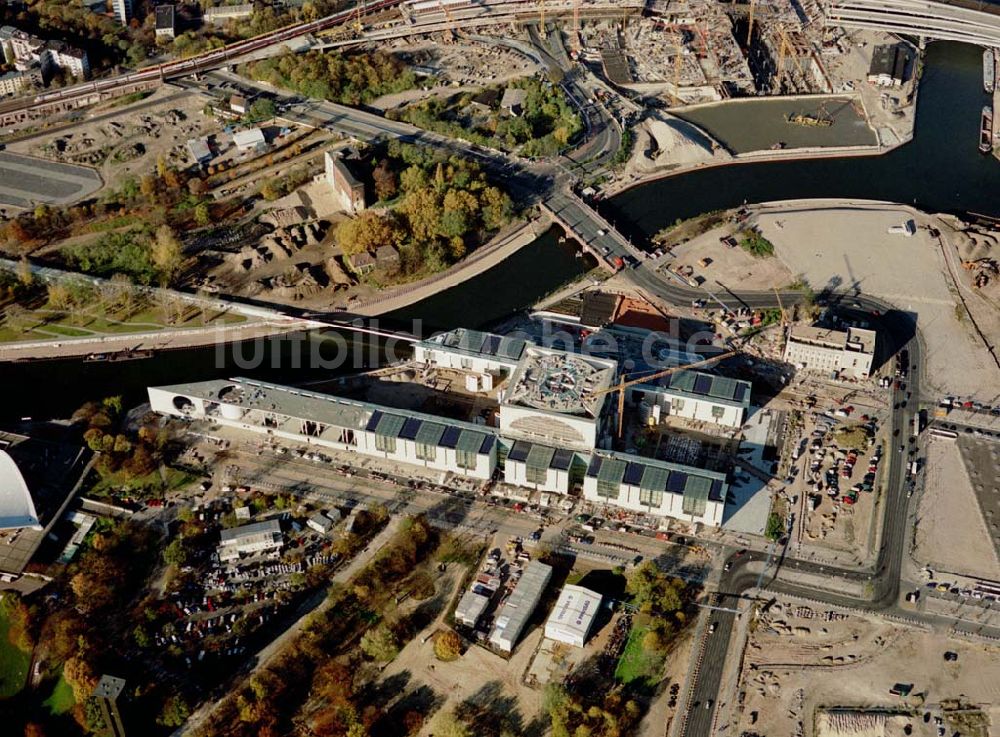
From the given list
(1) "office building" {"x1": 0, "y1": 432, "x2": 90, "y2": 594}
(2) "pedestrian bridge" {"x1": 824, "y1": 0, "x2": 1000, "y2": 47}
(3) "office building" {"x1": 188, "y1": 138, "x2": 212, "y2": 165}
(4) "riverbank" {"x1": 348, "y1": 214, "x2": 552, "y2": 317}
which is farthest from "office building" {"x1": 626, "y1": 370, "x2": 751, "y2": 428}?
(2) "pedestrian bridge" {"x1": 824, "y1": 0, "x2": 1000, "y2": 47}

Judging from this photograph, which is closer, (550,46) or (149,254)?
(149,254)

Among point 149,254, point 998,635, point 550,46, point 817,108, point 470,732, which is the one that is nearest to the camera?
point 470,732

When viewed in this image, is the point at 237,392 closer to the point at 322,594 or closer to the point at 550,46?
the point at 322,594

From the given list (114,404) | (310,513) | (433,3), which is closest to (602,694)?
(310,513)

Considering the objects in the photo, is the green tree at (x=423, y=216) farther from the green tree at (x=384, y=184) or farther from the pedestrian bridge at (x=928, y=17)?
the pedestrian bridge at (x=928, y=17)

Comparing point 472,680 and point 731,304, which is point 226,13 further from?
point 472,680

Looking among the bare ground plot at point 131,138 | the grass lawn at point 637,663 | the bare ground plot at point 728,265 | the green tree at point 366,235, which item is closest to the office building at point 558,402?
the grass lawn at point 637,663
